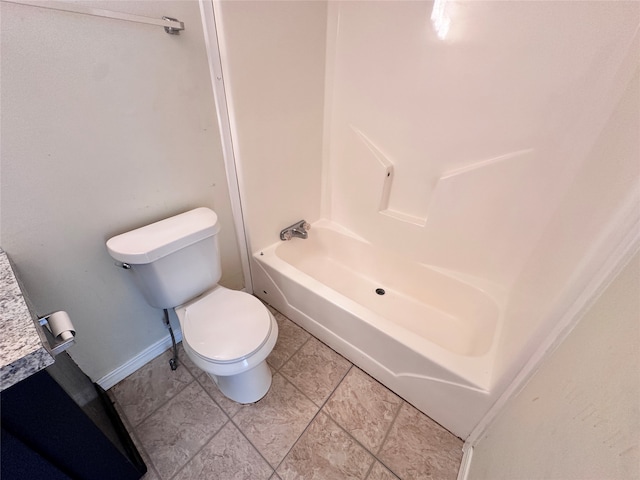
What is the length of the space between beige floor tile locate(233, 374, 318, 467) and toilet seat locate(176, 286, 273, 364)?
421 mm

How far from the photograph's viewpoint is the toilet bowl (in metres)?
1.01

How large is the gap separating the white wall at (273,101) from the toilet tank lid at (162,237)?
1.18 feet

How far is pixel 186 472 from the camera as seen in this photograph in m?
1.04

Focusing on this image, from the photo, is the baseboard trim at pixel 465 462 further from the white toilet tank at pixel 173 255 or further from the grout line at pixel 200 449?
the white toilet tank at pixel 173 255

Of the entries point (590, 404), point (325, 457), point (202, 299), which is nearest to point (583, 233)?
point (590, 404)

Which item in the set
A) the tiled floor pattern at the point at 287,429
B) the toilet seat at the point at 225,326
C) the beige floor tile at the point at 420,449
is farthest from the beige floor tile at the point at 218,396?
the beige floor tile at the point at 420,449

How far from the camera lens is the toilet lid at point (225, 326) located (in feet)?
3.34

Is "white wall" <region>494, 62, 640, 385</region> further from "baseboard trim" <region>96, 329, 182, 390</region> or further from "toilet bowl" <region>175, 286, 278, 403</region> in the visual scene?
"baseboard trim" <region>96, 329, 182, 390</region>

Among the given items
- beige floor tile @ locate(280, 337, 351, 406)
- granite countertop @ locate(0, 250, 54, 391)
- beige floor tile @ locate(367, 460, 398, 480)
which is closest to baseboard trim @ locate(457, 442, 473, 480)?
beige floor tile @ locate(367, 460, 398, 480)

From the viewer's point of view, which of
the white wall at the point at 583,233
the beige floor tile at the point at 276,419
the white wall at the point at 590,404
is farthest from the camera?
the beige floor tile at the point at 276,419

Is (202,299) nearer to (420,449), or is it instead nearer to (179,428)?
(179,428)

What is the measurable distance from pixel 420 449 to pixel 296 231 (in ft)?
4.42

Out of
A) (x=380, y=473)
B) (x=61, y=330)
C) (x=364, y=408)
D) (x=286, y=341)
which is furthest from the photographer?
(x=286, y=341)

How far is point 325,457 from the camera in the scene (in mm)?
1083
